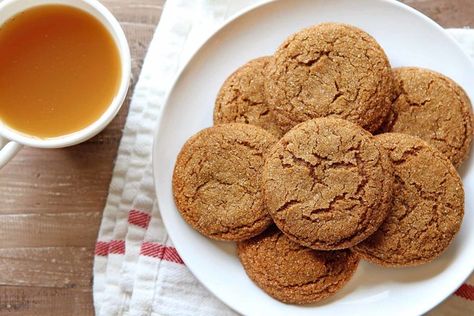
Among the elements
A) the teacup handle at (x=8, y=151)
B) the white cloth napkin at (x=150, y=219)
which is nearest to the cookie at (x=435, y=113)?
the white cloth napkin at (x=150, y=219)

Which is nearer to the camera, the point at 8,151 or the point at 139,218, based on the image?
the point at 8,151

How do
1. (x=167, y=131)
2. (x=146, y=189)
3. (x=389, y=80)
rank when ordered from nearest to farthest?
(x=389, y=80), (x=167, y=131), (x=146, y=189)

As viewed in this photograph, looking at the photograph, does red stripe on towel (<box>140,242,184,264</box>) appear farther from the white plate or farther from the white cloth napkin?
the white plate

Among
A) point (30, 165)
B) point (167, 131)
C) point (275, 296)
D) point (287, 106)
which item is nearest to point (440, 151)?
point (287, 106)

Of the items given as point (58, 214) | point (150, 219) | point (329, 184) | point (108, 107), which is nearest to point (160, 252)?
point (150, 219)

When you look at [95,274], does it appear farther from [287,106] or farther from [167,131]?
[287,106]

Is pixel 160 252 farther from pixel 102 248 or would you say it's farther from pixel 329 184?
pixel 329 184

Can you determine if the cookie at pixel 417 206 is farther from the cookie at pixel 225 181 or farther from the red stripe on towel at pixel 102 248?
the red stripe on towel at pixel 102 248
